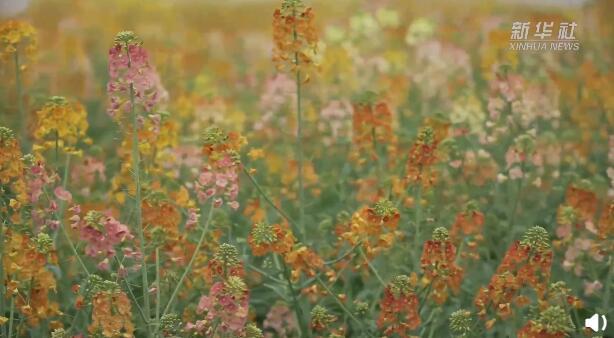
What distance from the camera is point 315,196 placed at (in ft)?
15.6

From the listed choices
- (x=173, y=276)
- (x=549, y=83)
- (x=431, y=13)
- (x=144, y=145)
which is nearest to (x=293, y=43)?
(x=144, y=145)

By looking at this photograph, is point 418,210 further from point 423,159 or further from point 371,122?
point 371,122

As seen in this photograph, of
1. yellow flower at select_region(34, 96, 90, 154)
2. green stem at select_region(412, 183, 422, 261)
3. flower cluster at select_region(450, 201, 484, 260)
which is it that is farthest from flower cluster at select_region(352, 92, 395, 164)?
yellow flower at select_region(34, 96, 90, 154)

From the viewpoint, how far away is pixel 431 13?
8.48m

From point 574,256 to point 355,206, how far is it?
1.04m

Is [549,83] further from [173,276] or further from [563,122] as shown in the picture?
[173,276]

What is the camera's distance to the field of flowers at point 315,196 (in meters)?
3.21

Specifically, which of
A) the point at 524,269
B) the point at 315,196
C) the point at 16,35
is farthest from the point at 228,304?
the point at 315,196

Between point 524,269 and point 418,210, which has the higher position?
point 418,210

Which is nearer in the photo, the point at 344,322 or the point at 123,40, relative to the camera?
the point at 123,40

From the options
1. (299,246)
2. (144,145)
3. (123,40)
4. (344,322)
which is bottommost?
(344,322)

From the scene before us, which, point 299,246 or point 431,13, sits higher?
point 431,13

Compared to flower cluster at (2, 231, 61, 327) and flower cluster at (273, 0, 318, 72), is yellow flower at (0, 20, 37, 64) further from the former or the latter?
flower cluster at (273, 0, 318, 72)

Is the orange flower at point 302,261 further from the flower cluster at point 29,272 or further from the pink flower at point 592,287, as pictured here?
the pink flower at point 592,287
